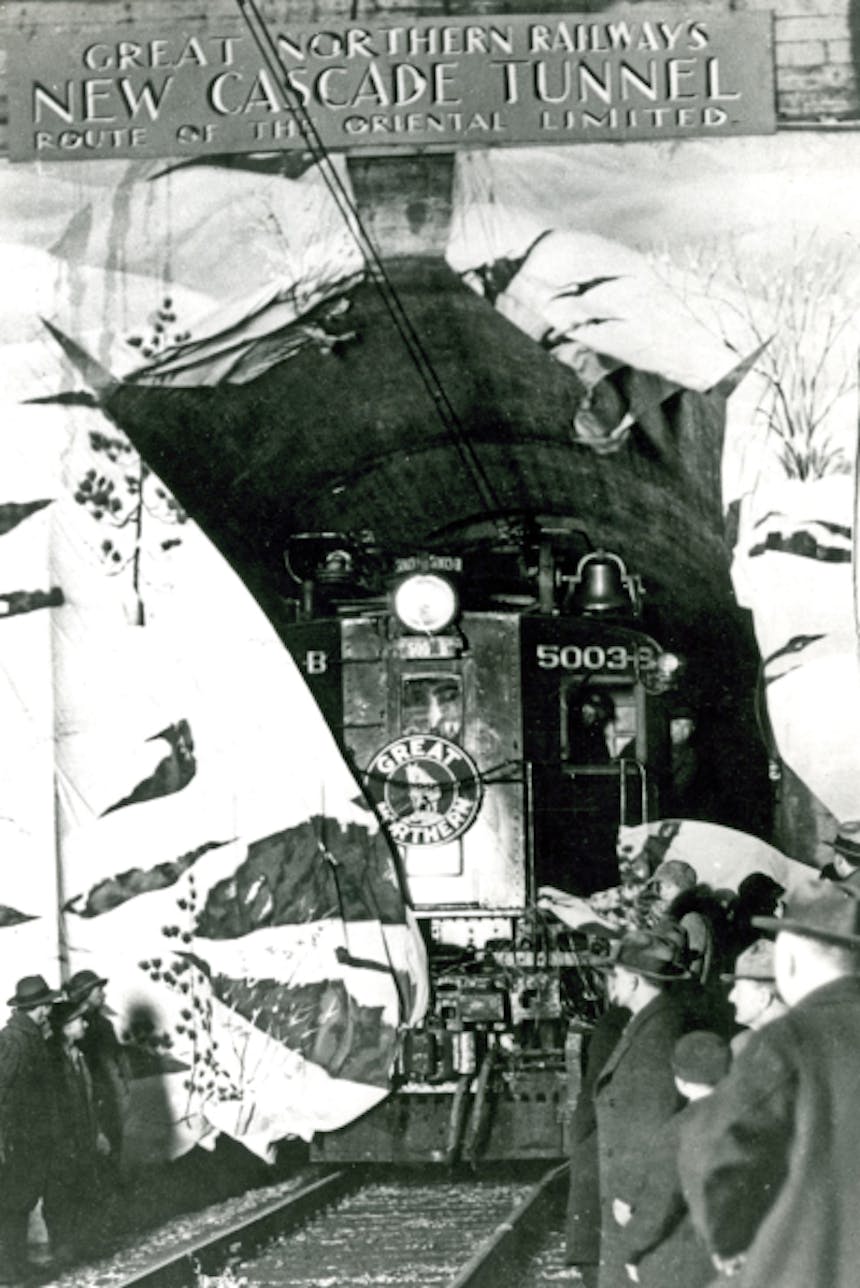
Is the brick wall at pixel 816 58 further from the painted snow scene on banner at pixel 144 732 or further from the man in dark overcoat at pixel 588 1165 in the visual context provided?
the man in dark overcoat at pixel 588 1165

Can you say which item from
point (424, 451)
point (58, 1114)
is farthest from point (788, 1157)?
point (424, 451)

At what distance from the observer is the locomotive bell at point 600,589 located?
883 centimetres

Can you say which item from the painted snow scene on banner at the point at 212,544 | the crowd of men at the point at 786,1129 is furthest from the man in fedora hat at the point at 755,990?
the painted snow scene on banner at the point at 212,544

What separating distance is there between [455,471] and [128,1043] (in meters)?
4.61

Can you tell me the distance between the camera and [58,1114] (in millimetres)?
6359

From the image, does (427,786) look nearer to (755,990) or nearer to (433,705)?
(433,705)

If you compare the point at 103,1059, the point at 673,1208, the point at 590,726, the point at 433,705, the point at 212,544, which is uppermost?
the point at 212,544

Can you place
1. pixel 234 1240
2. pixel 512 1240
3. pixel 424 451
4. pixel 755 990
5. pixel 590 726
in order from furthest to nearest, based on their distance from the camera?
1. pixel 424 451
2. pixel 590 726
3. pixel 512 1240
4. pixel 234 1240
5. pixel 755 990

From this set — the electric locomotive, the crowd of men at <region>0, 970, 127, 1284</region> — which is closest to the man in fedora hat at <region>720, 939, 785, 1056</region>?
the crowd of men at <region>0, 970, 127, 1284</region>

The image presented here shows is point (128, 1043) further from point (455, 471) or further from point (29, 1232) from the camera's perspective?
point (455, 471)

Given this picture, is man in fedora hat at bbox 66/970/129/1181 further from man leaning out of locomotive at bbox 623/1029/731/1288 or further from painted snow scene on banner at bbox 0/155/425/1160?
man leaning out of locomotive at bbox 623/1029/731/1288

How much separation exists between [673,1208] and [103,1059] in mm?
3666

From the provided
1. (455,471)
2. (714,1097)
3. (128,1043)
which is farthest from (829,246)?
(714,1097)

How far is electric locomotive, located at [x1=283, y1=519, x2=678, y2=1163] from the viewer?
7.68m
